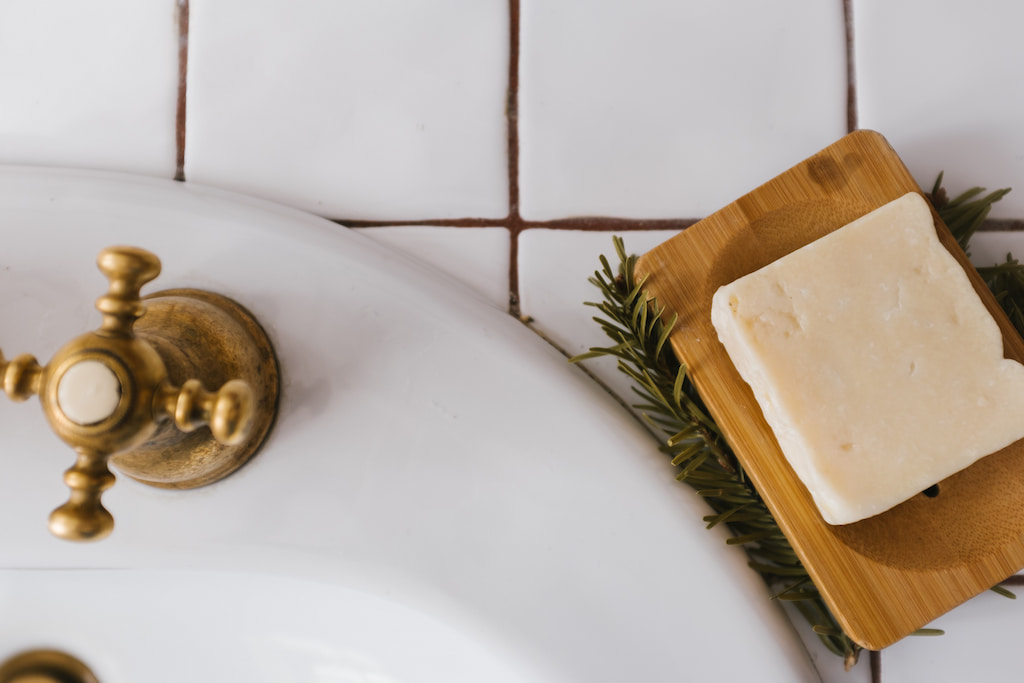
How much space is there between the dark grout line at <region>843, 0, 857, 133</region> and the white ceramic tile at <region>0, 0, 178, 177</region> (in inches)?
10.9

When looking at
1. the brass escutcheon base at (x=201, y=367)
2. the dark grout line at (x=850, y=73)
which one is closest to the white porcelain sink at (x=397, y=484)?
the brass escutcheon base at (x=201, y=367)

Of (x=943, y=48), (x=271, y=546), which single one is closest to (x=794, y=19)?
(x=943, y=48)

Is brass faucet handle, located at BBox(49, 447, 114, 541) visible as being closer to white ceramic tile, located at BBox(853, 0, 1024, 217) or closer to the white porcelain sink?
the white porcelain sink

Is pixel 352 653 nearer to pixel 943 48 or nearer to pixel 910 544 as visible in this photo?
pixel 910 544

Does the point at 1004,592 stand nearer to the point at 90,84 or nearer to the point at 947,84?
the point at 947,84

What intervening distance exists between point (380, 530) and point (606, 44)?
0.70ft

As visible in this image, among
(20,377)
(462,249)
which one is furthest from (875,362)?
(20,377)

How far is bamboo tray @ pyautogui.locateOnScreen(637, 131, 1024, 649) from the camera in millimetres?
240

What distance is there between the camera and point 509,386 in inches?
10.1

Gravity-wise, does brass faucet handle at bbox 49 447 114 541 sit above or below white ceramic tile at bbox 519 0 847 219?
below

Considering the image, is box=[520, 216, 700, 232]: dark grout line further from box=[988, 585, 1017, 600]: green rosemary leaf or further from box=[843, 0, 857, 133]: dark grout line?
box=[988, 585, 1017, 600]: green rosemary leaf

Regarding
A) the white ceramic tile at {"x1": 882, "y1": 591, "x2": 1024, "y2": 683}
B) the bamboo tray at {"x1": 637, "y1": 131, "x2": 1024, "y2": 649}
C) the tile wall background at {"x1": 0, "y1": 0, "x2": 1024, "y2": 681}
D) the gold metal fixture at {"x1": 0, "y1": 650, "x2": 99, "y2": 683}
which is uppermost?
the tile wall background at {"x1": 0, "y1": 0, "x2": 1024, "y2": 681}

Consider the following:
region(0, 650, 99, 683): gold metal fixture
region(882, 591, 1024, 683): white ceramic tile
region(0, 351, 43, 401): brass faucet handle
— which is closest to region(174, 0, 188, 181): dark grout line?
region(0, 351, 43, 401): brass faucet handle

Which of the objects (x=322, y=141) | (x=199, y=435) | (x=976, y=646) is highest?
(x=322, y=141)
